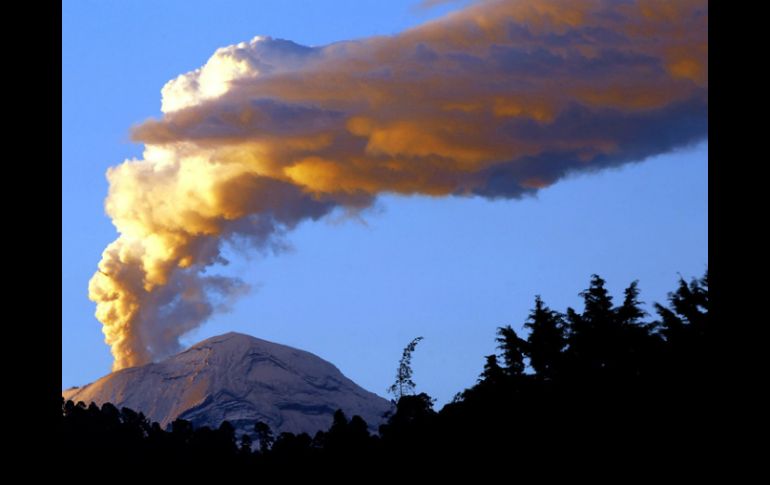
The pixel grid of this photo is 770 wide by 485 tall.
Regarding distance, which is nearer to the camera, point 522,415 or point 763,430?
point 763,430

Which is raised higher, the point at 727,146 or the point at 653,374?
the point at 653,374

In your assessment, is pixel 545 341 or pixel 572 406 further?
pixel 545 341

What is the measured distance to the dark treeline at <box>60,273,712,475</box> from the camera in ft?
149

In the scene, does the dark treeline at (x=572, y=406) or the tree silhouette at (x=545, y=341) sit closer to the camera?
the dark treeline at (x=572, y=406)

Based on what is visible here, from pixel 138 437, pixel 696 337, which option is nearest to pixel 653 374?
pixel 696 337

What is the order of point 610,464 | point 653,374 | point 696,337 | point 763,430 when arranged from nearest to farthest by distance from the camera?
point 763,430 → point 610,464 → point 653,374 → point 696,337

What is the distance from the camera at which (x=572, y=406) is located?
5475 cm

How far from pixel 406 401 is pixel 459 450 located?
3862 cm

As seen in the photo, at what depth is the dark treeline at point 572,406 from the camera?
45.3m

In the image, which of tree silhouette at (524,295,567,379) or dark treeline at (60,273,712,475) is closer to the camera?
dark treeline at (60,273,712,475)

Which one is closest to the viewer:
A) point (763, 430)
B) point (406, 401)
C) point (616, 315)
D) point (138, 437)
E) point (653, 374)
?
point (763, 430)
